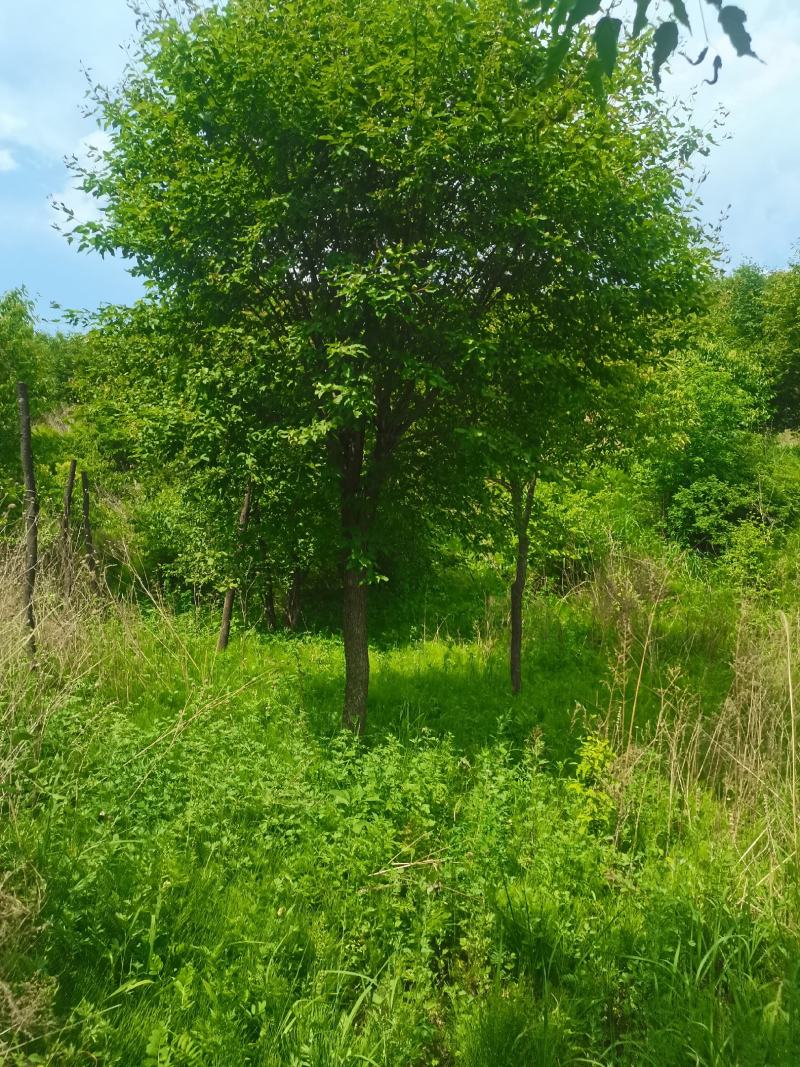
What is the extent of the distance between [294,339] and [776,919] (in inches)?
209

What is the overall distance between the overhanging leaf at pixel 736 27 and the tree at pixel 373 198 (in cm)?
369

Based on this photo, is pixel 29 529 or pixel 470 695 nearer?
pixel 29 529

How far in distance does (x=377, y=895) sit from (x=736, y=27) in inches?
180

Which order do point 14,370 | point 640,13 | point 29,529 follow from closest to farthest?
point 640,13 < point 29,529 < point 14,370

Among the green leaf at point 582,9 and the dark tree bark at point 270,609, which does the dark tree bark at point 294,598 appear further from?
the green leaf at point 582,9

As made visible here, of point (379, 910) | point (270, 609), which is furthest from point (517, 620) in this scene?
point (270, 609)

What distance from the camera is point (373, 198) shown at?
638 centimetres

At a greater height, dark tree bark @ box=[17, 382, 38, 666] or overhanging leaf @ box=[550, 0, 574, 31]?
A: overhanging leaf @ box=[550, 0, 574, 31]

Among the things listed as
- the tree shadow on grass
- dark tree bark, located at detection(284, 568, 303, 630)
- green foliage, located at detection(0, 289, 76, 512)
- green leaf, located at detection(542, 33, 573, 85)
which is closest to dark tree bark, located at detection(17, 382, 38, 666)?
the tree shadow on grass

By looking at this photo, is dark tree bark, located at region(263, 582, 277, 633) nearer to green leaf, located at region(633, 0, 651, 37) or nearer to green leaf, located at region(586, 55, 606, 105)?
green leaf, located at region(586, 55, 606, 105)

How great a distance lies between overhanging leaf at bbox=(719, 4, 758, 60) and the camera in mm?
1957

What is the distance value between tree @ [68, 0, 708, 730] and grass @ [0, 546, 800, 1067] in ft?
6.36

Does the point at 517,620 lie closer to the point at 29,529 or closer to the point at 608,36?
the point at 29,529

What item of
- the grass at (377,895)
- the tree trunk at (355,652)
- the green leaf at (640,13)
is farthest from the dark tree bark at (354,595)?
the green leaf at (640,13)
